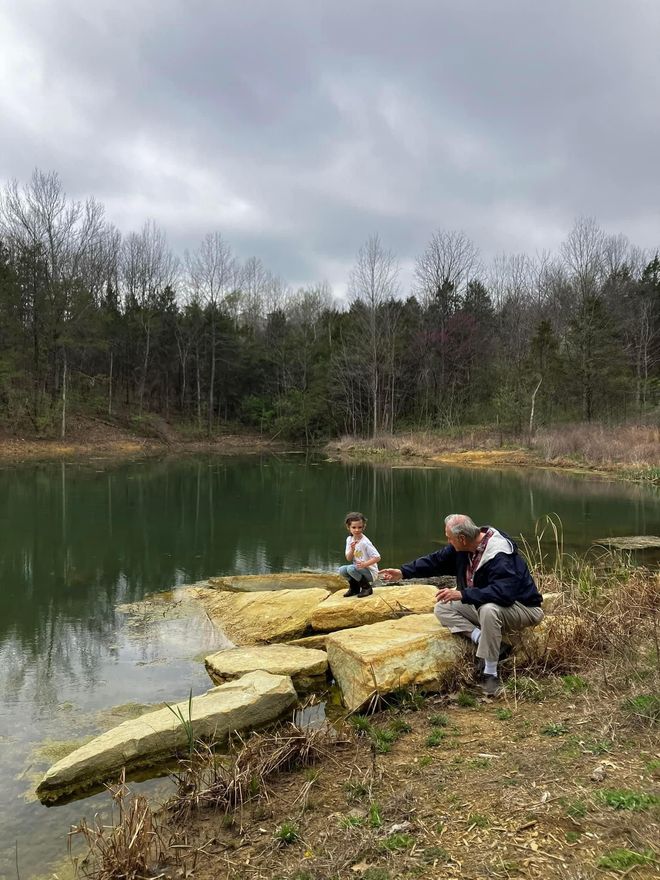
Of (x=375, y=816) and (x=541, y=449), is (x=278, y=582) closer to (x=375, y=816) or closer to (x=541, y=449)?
(x=375, y=816)

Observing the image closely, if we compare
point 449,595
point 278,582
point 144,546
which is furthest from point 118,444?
point 449,595

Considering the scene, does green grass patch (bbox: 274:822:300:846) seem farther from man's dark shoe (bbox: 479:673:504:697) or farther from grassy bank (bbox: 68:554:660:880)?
man's dark shoe (bbox: 479:673:504:697)

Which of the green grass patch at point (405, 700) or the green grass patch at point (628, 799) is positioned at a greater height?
the green grass patch at point (628, 799)

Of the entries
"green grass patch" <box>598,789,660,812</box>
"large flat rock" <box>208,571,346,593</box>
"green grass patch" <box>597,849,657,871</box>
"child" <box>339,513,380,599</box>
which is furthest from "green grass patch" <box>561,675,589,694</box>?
"large flat rock" <box>208,571,346,593</box>

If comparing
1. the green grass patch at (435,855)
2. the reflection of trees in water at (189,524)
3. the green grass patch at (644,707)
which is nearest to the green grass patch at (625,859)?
the green grass patch at (435,855)

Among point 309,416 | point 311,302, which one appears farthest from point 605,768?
point 311,302

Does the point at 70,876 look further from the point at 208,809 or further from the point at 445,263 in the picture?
the point at 445,263

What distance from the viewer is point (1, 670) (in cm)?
560

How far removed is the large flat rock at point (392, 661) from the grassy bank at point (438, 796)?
15 centimetres

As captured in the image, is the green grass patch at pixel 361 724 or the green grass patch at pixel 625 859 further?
the green grass patch at pixel 361 724

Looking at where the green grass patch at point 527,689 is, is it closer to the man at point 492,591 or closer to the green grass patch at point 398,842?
the man at point 492,591

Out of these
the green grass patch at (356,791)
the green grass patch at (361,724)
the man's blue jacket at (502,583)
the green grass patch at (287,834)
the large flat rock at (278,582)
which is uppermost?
the man's blue jacket at (502,583)

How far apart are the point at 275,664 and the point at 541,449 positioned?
25.1 meters

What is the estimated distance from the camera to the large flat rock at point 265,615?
6.38m
